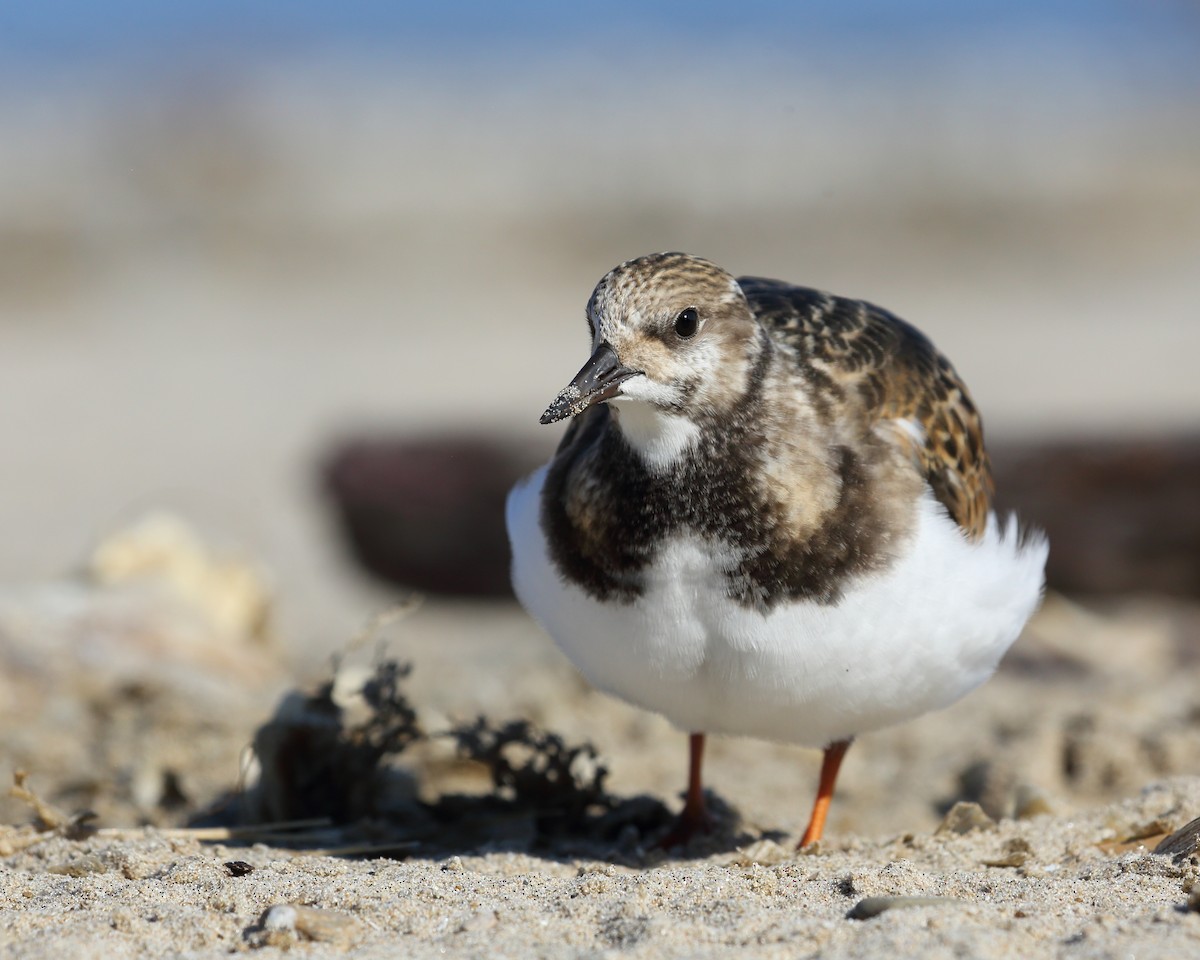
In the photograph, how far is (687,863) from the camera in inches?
137

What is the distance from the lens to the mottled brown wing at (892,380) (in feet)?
11.6

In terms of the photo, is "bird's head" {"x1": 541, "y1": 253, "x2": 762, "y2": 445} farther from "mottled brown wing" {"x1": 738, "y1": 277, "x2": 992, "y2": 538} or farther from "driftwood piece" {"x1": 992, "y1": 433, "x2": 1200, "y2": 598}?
"driftwood piece" {"x1": 992, "y1": 433, "x2": 1200, "y2": 598}

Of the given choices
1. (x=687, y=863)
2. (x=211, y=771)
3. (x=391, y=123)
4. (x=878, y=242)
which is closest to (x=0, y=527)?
(x=211, y=771)

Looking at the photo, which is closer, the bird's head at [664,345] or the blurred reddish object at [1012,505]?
the bird's head at [664,345]

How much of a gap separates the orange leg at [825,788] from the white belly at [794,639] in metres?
0.29

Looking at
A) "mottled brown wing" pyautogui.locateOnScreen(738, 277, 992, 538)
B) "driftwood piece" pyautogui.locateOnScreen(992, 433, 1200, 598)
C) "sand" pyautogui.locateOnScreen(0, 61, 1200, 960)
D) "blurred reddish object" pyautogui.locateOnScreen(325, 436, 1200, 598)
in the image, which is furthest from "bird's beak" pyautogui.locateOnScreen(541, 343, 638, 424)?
"driftwood piece" pyautogui.locateOnScreen(992, 433, 1200, 598)

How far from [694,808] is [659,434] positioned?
1286 mm

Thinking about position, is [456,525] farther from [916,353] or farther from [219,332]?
[219,332]

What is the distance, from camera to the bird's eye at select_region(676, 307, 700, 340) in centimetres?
323

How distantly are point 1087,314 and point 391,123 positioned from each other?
1307 centimetres

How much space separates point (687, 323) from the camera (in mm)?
3246

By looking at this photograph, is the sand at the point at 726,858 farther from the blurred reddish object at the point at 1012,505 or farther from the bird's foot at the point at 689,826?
the blurred reddish object at the point at 1012,505

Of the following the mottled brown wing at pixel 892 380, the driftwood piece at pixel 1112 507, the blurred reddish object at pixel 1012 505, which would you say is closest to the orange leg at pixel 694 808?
the mottled brown wing at pixel 892 380

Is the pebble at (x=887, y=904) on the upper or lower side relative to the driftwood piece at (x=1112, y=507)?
lower
